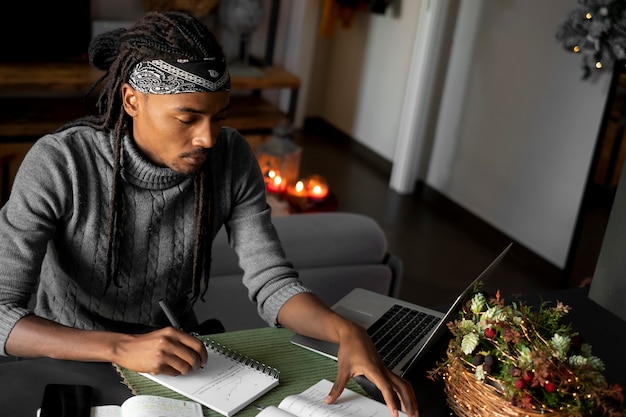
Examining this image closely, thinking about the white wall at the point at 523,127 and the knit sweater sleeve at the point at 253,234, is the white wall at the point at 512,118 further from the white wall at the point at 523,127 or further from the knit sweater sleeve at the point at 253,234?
the knit sweater sleeve at the point at 253,234

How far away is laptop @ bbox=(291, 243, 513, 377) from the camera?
1374 mm

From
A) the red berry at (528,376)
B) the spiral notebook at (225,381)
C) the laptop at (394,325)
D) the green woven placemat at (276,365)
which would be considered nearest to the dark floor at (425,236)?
the laptop at (394,325)

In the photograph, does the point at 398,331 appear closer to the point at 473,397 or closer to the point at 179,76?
the point at 473,397

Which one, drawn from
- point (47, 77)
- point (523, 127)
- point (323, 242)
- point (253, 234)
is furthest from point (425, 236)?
point (253, 234)

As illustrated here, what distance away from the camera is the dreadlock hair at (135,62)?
1.39 m

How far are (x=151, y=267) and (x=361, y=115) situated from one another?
11.4 feet

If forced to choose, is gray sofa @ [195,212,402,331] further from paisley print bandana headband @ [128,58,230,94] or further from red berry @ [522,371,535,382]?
red berry @ [522,371,535,382]

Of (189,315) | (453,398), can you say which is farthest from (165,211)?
(453,398)

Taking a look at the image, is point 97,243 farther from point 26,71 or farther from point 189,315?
point 26,71

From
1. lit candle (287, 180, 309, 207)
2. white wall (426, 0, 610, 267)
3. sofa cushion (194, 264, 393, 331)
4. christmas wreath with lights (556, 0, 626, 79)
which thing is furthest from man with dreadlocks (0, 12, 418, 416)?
white wall (426, 0, 610, 267)

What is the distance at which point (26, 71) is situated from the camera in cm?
344

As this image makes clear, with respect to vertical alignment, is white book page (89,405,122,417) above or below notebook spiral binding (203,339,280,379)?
below

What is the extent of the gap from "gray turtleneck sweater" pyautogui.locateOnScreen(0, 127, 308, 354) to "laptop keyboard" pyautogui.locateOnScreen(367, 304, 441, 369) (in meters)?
0.17

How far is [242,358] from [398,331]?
324mm
